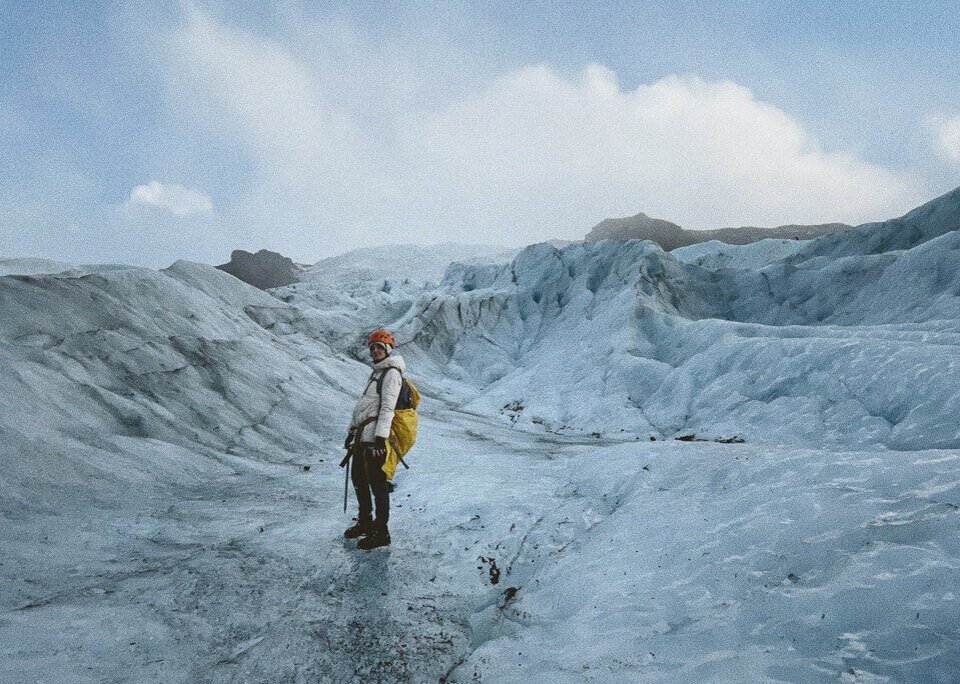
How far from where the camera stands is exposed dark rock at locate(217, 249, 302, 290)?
66500mm

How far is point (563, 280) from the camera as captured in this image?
1318 inches

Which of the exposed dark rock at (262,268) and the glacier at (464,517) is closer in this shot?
the glacier at (464,517)

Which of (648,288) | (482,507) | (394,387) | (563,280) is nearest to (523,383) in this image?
(648,288)

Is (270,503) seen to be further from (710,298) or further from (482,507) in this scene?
(710,298)

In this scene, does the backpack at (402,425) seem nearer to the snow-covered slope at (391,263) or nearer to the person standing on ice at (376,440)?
the person standing on ice at (376,440)

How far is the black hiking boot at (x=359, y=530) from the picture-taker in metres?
6.04

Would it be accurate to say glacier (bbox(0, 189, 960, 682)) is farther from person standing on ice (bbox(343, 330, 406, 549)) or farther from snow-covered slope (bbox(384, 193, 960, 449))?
person standing on ice (bbox(343, 330, 406, 549))

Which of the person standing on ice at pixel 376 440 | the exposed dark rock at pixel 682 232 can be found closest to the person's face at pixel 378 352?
the person standing on ice at pixel 376 440

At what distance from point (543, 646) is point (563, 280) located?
30.7m

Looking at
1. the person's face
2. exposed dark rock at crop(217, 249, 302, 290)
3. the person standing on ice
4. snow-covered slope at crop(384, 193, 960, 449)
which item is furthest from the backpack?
exposed dark rock at crop(217, 249, 302, 290)

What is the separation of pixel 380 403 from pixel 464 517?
2316 mm

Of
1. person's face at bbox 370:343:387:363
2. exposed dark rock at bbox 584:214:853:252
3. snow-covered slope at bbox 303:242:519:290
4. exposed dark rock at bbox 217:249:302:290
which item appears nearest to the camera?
person's face at bbox 370:343:387:363

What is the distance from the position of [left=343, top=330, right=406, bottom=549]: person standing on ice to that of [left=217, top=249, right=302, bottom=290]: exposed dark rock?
216ft

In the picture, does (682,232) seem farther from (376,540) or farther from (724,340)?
(376,540)
